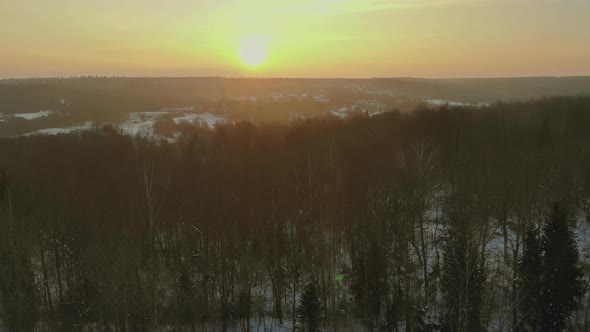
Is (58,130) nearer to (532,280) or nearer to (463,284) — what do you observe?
(463,284)

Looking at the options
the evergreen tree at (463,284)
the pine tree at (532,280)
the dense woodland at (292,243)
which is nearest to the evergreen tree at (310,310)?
the dense woodland at (292,243)

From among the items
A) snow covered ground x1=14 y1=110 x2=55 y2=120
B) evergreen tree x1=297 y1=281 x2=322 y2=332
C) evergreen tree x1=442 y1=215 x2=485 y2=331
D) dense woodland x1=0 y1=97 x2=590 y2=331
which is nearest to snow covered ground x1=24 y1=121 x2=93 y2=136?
snow covered ground x1=14 y1=110 x2=55 y2=120

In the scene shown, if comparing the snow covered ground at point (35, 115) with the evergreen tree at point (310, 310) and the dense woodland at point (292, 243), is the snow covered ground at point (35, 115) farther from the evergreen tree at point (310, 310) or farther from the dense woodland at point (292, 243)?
the evergreen tree at point (310, 310)

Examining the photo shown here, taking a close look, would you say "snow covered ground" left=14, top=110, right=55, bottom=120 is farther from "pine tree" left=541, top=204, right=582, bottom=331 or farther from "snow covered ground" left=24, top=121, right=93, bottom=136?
"pine tree" left=541, top=204, right=582, bottom=331

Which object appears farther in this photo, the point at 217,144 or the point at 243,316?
the point at 217,144

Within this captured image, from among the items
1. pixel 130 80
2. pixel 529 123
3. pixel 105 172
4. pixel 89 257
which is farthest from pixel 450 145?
pixel 130 80

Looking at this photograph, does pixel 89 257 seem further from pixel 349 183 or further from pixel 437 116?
pixel 437 116

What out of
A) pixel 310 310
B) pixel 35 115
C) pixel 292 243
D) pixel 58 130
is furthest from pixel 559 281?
pixel 35 115
